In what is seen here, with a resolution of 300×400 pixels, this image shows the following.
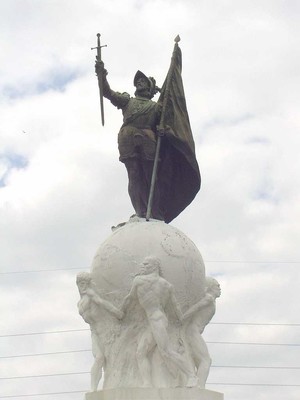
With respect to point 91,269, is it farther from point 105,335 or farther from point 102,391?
point 102,391

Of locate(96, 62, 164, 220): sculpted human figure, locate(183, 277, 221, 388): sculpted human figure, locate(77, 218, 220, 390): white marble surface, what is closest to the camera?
locate(77, 218, 220, 390): white marble surface

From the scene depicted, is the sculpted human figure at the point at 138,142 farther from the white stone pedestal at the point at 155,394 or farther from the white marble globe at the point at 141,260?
the white stone pedestal at the point at 155,394

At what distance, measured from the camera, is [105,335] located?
Answer: 15758mm

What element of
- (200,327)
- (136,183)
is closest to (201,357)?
(200,327)

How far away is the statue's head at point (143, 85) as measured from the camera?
17.9m

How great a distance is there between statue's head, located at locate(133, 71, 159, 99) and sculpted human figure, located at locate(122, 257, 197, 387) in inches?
160

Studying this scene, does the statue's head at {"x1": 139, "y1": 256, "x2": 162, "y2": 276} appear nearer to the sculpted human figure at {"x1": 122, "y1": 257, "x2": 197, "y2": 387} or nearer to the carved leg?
the sculpted human figure at {"x1": 122, "y1": 257, "x2": 197, "y2": 387}

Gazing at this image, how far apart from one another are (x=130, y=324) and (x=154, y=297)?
0.81m

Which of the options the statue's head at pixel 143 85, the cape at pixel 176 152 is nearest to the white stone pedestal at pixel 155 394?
the cape at pixel 176 152

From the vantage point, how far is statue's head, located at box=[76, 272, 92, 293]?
15914 millimetres

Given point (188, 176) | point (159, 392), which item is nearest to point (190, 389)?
point (159, 392)

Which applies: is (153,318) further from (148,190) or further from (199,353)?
(148,190)

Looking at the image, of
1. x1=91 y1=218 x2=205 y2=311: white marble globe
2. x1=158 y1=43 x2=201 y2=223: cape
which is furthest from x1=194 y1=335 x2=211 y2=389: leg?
x1=158 y1=43 x2=201 y2=223: cape

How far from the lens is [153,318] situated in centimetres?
1530
